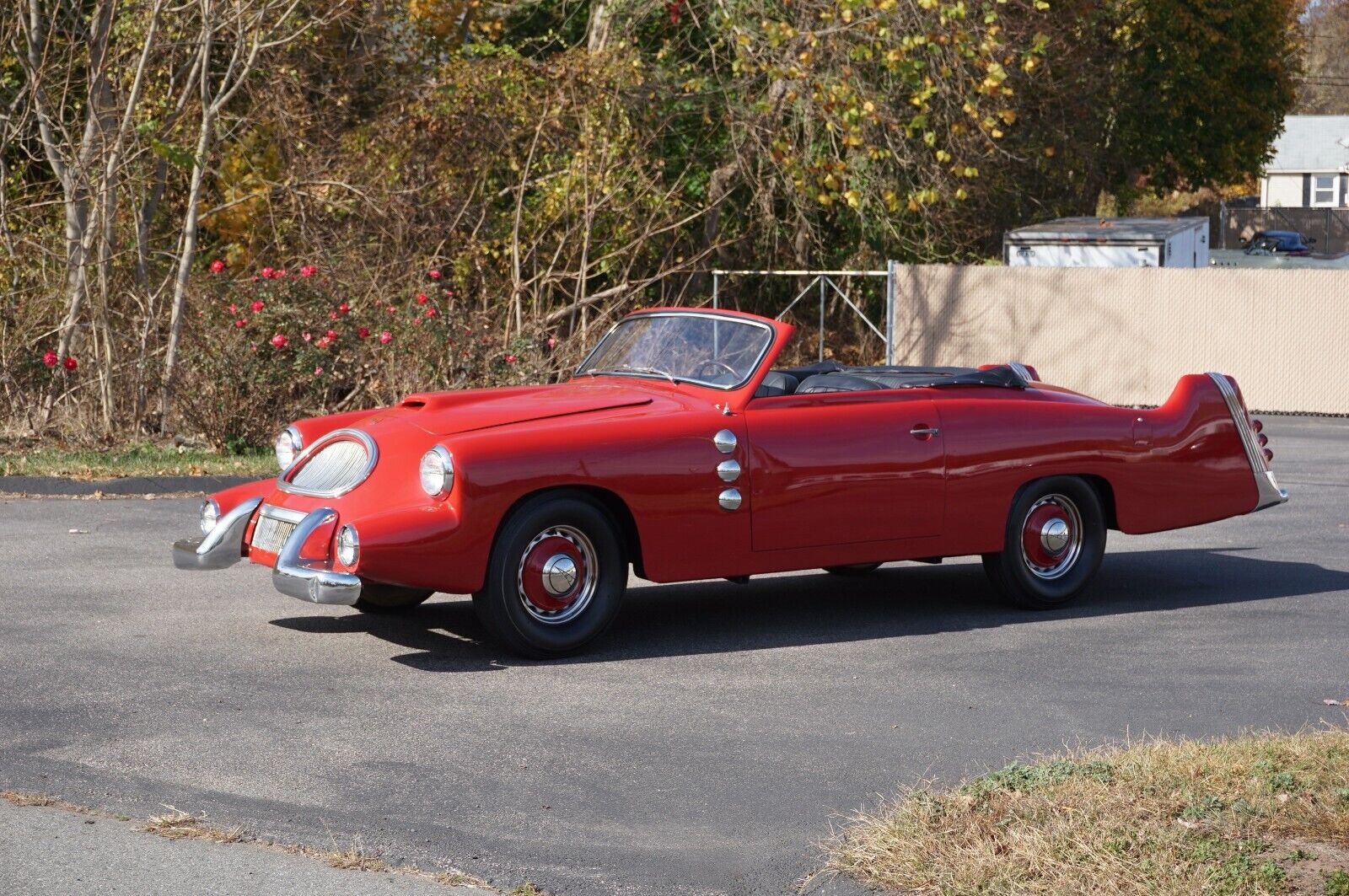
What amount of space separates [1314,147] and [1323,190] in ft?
7.56

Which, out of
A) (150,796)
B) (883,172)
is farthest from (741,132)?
(150,796)

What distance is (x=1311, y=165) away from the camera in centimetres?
7744

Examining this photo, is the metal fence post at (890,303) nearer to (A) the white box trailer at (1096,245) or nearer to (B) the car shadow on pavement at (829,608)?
(A) the white box trailer at (1096,245)

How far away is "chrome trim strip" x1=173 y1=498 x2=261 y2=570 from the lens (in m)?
7.68

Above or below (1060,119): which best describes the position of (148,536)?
below

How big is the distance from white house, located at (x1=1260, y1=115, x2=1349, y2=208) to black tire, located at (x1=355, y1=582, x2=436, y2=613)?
7450 centimetres

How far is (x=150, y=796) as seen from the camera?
538 centimetres

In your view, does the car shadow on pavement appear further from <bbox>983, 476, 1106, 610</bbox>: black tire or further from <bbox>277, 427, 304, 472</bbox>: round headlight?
<bbox>277, 427, 304, 472</bbox>: round headlight

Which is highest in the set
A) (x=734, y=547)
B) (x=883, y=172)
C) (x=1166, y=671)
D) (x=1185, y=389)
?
(x=883, y=172)

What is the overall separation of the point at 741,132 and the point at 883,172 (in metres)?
2.46

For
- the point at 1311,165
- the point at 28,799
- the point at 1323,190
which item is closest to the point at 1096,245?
the point at 28,799

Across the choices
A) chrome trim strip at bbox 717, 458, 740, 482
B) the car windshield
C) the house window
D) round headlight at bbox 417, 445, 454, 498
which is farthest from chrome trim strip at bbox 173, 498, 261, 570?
the house window

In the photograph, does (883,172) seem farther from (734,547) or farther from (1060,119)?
(734,547)

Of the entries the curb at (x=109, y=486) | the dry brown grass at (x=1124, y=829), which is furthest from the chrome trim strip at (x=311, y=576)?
the curb at (x=109, y=486)
